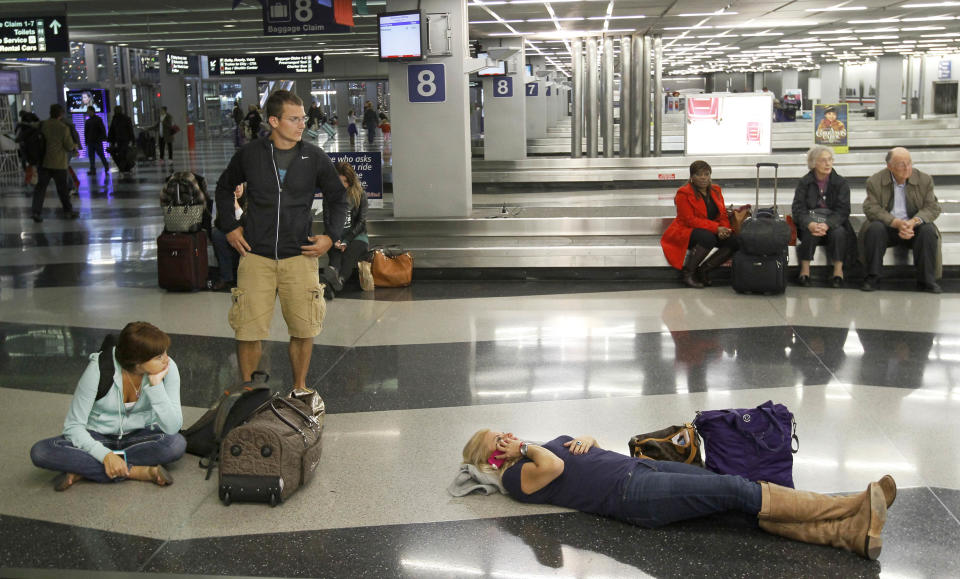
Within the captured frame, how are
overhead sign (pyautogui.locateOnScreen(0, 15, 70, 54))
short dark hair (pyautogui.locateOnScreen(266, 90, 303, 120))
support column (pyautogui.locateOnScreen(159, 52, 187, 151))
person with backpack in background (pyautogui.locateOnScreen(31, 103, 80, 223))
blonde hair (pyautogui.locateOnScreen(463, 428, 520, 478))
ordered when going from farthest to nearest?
1. support column (pyautogui.locateOnScreen(159, 52, 187, 151))
2. overhead sign (pyautogui.locateOnScreen(0, 15, 70, 54))
3. person with backpack in background (pyautogui.locateOnScreen(31, 103, 80, 223))
4. short dark hair (pyautogui.locateOnScreen(266, 90, 303, 120))
5. blonde hair (pyautogui.locateOnScreen(463, 428, 520, 478))

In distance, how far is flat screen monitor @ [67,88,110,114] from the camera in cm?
3312

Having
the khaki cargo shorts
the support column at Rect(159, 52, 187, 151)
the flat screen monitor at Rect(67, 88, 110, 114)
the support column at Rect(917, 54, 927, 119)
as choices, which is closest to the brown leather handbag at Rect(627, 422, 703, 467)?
the khaki cargo shorts

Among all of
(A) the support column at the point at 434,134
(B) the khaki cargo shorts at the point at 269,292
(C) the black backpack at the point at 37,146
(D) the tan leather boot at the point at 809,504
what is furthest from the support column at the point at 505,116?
(D) the tan leather boot at the point at 809,504

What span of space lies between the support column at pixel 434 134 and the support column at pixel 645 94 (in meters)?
9.17

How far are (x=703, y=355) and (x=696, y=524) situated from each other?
2.87 meters

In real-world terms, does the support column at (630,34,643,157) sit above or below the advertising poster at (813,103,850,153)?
above

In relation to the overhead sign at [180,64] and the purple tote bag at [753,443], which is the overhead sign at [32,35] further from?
the purple tote bag at [753,443]

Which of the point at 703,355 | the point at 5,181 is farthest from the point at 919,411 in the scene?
the point at 5,181

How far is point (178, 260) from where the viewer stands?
929 centimetres

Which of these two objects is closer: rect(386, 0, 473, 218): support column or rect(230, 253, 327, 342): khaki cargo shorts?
rect(230, 253, 327, 342): khaki cargo shorts

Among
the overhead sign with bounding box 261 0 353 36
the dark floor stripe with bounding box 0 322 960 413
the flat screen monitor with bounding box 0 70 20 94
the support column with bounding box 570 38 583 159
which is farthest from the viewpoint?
the flat screen monitor with bounding box 0 70 20 94

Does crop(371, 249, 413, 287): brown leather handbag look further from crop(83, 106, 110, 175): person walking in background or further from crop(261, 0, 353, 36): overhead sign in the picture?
crop(83, 106, 110, 175): person walking in background

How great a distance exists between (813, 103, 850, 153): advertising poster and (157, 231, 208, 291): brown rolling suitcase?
1115cm

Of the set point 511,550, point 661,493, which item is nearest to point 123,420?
point 511,550
